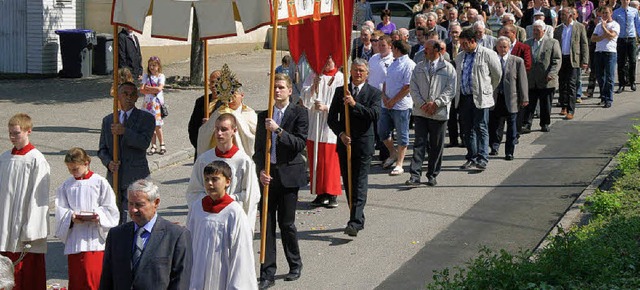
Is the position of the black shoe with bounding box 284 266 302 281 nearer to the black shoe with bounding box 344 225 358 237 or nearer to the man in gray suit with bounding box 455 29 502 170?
the black shoe with bounding box 344 225 358 237

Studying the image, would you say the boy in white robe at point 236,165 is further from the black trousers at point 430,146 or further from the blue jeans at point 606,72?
the blue jeans at point 606,72

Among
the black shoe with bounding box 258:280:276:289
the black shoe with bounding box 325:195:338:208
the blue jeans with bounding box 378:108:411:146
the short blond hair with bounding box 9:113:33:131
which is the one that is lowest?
the black shoe with bounding box 258:280:276:289

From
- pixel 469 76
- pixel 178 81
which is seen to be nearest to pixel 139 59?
pixel 178 81

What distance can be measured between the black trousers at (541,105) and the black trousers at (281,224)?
8.32 metres

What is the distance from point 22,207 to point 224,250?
2.49m

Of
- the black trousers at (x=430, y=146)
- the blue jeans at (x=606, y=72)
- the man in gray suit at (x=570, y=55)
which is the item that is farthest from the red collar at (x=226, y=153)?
the blue jeans at (x=606, y=72)

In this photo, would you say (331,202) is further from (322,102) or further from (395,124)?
(395,124)

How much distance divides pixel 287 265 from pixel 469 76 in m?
5.41

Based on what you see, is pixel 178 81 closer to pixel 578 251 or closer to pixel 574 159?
pixel 574 159

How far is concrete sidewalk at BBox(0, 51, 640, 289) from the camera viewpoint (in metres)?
11.4

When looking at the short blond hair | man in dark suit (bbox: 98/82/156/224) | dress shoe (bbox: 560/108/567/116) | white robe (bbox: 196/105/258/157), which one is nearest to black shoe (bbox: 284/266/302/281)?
white robe (bbox: 196/105/258/157)

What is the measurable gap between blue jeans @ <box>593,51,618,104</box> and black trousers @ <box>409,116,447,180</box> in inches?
282

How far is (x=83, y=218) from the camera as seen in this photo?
975 cm

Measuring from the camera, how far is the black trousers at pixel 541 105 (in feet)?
59.5
